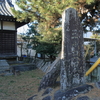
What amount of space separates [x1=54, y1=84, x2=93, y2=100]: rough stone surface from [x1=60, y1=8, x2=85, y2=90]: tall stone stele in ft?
0.55

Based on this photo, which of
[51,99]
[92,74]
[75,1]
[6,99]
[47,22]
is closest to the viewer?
[51,99]

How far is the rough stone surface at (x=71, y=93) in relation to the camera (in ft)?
11.2

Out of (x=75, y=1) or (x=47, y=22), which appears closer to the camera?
(x=75, y=1)

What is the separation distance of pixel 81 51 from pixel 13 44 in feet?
26.6

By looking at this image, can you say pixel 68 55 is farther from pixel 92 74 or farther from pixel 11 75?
pixel 11 75

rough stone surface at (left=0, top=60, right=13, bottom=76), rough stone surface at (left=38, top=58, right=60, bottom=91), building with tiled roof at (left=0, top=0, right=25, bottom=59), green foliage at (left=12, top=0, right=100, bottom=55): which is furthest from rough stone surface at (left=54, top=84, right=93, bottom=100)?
building with tiled roof at (left=0, top=0, right=25, bottom=59)

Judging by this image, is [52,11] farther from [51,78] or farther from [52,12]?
[51,78]

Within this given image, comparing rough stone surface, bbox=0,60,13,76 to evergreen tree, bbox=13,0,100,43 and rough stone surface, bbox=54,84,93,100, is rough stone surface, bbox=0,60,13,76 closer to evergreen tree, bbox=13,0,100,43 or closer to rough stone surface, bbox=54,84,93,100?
evergreen tree, bbox=13,0,100,43

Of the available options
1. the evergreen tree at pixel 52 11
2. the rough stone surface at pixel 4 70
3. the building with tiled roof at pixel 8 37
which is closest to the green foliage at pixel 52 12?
the evergreen tree at pixel 52 11

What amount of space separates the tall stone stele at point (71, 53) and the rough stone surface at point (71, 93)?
17 centimetres

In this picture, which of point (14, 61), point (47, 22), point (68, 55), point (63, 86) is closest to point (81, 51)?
point (68, 55)

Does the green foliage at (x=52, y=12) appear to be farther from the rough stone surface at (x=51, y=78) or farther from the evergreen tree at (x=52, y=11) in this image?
the rough stone surface at (x=51, y=78)

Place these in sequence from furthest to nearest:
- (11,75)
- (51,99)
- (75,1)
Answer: (11,75) → (75,1) → (51,99)

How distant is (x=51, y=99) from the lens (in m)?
3.58
